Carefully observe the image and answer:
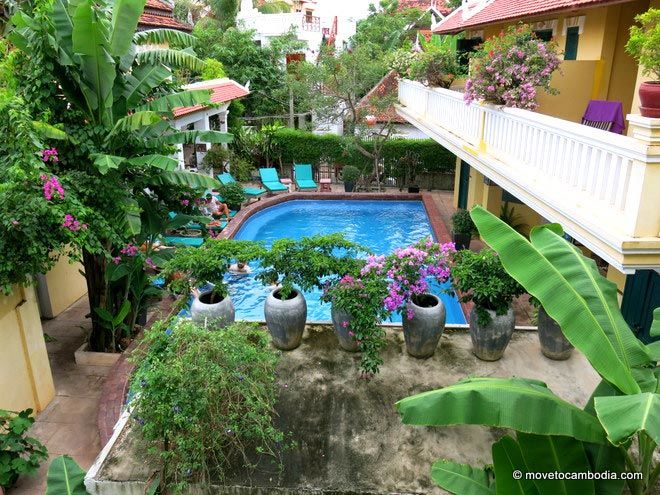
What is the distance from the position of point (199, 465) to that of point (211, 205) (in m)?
13.5

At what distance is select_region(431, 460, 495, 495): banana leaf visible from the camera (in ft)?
14.1

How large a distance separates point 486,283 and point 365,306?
1599 mm

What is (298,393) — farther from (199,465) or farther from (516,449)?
(516,449)

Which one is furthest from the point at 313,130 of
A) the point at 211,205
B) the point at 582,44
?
the point at 582,44

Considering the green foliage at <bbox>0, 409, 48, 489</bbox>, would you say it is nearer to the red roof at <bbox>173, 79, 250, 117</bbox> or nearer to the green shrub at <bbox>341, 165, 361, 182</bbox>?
the red roof at <bbox>173, 79, 250, 117</bbox>

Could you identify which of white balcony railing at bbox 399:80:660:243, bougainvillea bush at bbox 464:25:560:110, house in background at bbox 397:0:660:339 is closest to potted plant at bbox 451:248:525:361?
house in background at bbox 397:0:660:339

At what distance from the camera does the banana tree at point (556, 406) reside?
12.4 feet

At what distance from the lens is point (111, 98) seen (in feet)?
26.3

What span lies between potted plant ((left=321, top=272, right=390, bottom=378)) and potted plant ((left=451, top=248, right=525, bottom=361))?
1054 millimetres

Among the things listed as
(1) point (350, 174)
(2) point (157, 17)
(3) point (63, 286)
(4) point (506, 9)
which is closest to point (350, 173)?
(1) point (350, 174)

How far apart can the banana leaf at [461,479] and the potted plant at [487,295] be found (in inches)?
105

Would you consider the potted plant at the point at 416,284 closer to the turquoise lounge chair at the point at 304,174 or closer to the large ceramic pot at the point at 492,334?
the large ceramic pot at the point at 492,334

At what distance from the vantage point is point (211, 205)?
17875mm

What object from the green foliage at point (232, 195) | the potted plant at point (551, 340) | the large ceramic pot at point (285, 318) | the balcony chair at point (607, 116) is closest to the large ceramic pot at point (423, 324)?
the potted plant at point (551, 340)
